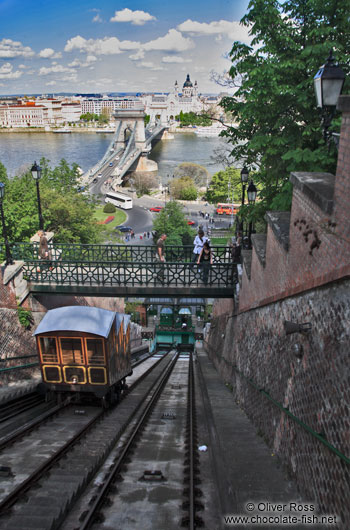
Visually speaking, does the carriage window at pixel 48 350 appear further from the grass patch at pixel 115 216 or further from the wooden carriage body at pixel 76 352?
the grass patch at pixel 115 216

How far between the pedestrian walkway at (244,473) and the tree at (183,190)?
7825 cm

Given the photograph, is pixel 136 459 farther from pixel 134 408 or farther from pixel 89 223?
pixel 89 223

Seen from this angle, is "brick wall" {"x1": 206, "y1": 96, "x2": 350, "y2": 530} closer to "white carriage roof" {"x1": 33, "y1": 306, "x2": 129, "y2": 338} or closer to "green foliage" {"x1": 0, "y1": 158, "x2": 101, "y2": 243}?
"white carriage roof" {"x1": 33, "y1": 306, "x2": 129, "y2": 338}

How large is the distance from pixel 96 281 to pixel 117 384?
4727 mm

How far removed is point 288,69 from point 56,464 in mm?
9435

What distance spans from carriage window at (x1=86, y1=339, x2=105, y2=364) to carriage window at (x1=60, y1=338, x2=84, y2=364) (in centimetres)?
18

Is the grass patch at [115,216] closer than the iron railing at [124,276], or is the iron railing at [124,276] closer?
the iron railing at [124,276]

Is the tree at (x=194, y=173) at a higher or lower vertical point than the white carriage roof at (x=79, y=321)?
higher

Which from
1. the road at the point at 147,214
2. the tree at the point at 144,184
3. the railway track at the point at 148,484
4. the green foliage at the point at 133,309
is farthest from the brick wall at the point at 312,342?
the tree at the point at 144,184

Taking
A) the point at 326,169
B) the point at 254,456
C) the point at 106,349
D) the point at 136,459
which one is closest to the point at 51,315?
the point at 106,349

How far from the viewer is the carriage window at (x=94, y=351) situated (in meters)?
9.99

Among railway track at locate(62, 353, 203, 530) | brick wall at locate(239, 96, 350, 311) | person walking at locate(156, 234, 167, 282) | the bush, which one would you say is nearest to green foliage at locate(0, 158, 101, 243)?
person walking at locate(156, 234, 167, 282)

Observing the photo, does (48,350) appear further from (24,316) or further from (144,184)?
(144,184)

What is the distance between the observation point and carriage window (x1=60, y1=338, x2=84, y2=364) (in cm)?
1002
